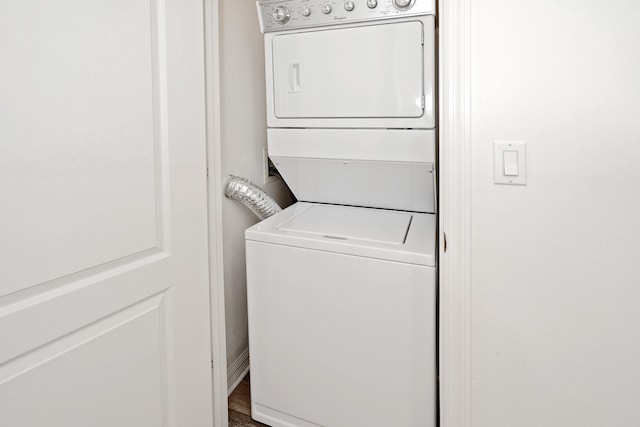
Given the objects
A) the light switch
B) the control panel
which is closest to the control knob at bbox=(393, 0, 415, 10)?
the control panel

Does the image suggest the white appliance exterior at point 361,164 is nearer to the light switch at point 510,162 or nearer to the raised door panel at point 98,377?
the light switch at point 510,162

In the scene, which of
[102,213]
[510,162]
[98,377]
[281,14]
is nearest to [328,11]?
[281,14]

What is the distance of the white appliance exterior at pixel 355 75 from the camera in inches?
59.0

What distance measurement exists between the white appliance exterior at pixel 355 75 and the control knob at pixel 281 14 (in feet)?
0.20

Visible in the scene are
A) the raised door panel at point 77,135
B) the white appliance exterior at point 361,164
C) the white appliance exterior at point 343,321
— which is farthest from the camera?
the white appliance exterior at point 361,164

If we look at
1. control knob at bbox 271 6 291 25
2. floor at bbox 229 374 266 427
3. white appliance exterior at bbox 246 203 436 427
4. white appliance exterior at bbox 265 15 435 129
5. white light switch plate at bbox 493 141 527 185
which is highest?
control knob at bbox 271 6 291 25

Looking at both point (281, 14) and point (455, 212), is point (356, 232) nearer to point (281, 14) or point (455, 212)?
point (455, 212)

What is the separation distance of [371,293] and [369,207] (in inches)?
24.3

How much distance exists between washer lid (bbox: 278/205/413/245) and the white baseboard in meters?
0.88

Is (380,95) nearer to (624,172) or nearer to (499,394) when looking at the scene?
(624,172)

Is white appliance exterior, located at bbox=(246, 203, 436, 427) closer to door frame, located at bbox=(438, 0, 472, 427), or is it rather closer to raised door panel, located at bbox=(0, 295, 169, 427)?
door frame, located at bbox=(438, 0, 472, 427)

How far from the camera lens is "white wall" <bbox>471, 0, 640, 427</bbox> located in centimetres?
88

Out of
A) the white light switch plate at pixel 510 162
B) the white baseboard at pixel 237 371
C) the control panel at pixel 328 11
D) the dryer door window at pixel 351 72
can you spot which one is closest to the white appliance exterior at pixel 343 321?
the white baseboard at pixel 237 371

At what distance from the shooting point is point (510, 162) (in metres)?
0.97
